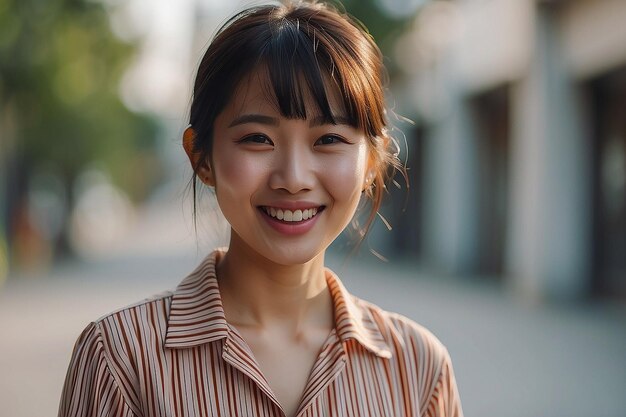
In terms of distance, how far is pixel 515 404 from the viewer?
6.33m

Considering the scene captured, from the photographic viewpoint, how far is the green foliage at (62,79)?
16.6 metres

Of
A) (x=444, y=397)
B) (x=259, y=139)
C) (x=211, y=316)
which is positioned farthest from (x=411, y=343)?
(x=259, y=139)

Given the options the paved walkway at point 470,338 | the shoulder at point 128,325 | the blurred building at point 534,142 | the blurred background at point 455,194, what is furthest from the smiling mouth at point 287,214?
the blurred building at point 534,142

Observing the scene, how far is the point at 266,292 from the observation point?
1.77 metres

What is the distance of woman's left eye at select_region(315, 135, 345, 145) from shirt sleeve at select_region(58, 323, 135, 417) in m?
0.55

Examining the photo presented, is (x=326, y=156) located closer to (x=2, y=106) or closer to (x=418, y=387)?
(x=418, y=387)

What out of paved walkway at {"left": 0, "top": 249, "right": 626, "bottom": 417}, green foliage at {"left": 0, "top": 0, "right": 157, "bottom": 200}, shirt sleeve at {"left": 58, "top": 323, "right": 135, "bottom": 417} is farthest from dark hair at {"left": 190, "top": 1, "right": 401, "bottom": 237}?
green foliage at {"left": 0, "top": 0, "right": 157, "bottom": 200}

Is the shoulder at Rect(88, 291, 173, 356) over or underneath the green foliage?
underneath

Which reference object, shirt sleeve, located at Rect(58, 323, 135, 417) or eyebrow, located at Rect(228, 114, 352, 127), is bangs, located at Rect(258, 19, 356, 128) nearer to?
eyebrow, located at Rect(228, 114, 352, 127)

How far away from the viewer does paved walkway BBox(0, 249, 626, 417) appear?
6.45 meters

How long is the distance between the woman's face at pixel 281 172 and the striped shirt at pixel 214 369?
0.62 ft

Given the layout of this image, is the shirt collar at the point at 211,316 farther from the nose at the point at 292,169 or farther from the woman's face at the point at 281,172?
the nose at the point at 292,169

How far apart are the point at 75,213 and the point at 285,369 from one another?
23.6 metres

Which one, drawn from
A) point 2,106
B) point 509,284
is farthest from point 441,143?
point 2,106
